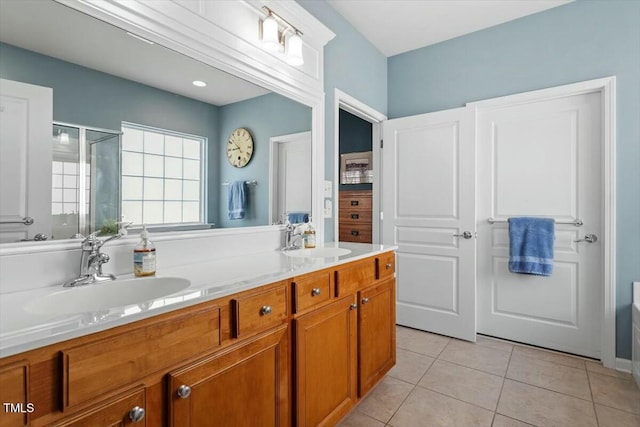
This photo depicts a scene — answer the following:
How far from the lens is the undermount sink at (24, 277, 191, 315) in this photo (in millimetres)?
972

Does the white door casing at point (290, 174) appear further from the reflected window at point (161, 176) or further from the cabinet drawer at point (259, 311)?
the cabinet drawer at point (259, 311)

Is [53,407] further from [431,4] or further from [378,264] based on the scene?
[431,4]

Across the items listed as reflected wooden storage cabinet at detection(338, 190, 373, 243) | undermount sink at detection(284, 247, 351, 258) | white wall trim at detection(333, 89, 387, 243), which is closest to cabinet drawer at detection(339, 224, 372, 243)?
reflected wooden storage cabinet at detection(338, 190, 373, 243)

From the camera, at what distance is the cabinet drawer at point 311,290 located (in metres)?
1.34

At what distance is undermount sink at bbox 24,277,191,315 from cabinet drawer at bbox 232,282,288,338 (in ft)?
0.68

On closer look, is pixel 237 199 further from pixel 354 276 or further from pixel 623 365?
pixel 623 365

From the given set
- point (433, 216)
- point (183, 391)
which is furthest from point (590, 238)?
point (183, 391)

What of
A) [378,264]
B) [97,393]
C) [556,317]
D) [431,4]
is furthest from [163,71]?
[556,317]

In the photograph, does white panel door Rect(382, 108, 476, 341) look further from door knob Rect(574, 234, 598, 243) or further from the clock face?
the clock face

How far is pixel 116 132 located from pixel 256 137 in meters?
0.73

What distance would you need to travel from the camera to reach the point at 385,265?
80.1 inches

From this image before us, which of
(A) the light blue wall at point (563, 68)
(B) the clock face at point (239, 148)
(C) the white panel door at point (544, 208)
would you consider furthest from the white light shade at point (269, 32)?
(C) the white panel door at point (544, 208)

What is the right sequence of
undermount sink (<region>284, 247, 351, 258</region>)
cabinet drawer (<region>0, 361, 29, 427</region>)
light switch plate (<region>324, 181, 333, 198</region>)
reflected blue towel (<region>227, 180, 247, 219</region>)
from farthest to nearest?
light switch plate (<region>324, 181, 333, 198</region>) → undermount sink (<region>284, 247, 351, 258</region>) → reflected blue towel (<region>227, 180, 247, 219</region>) → cabinet drawer (<region>0, 361, 29, 427</region>)

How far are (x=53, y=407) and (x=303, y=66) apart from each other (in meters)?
2.04
